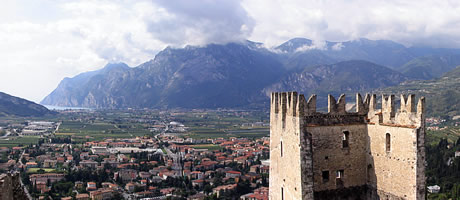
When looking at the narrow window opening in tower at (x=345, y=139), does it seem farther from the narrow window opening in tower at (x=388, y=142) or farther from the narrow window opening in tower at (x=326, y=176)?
the narrow window opening in tower at (x=388, y=142)

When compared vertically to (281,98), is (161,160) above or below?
below

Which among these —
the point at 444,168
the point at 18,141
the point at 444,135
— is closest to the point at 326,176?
the point at 444,168

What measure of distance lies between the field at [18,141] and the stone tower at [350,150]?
14185cm

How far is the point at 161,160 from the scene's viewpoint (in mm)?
116750

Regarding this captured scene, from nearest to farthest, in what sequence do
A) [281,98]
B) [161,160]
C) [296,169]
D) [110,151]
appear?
[296,169] → [281,98] → [161,160] → [110,151]

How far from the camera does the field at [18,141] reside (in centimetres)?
13675

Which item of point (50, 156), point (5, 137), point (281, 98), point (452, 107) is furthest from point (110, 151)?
point (452, 107)

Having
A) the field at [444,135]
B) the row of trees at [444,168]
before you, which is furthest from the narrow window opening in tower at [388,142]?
the field at [444,135]

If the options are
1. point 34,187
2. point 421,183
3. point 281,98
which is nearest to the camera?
point 421,183

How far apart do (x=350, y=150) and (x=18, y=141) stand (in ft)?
505

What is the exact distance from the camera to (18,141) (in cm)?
14488

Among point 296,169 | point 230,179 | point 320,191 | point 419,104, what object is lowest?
point 230,179

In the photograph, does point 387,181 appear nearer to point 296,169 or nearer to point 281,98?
point 296,169

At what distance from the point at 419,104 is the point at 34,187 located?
78401 millimetres
